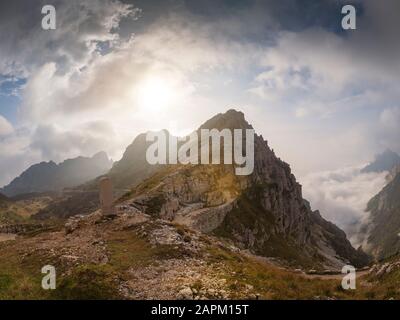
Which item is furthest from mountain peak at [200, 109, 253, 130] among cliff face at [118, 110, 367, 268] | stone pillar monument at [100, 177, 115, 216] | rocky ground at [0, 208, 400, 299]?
rocky ground at [0, 208, 400, 299]

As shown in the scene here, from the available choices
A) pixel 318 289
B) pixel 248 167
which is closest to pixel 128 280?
pixel 318 289

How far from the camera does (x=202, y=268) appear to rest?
31.5 m

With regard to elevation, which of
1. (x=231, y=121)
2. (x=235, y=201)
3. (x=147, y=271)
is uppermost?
(x=231, y=121)

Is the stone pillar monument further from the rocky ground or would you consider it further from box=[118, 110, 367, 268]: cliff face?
box=[118, 110, 367, 268]: cliff face

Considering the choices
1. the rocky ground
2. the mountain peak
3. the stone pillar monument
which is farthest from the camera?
the mountain peak

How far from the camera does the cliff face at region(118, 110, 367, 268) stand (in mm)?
79312

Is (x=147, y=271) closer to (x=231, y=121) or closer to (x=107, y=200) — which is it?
(x=107, y=200)

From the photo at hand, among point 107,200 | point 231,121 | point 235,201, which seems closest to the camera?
point 107,200

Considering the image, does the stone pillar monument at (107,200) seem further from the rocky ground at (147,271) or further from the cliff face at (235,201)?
the cliff face at (235,201)

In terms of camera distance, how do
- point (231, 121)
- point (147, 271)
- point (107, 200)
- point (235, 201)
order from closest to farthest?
point (147, 271)
point (107, 200)
point (235, 201)
point (231, 121)

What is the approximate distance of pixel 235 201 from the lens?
308 feet

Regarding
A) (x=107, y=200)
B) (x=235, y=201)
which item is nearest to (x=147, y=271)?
(x=107, y=200)

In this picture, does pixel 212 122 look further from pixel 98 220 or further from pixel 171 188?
pixel 98 220
